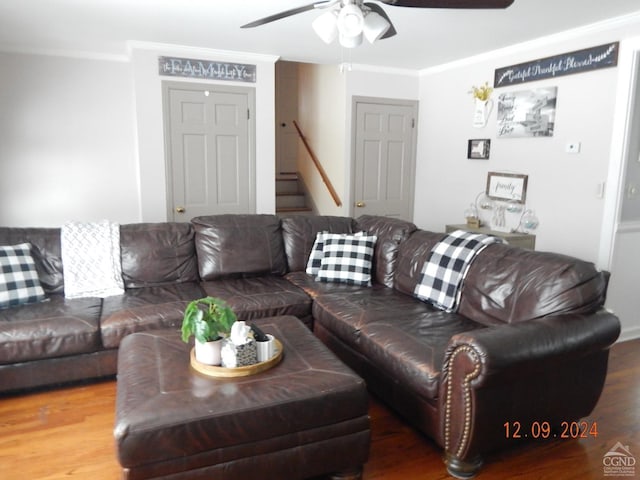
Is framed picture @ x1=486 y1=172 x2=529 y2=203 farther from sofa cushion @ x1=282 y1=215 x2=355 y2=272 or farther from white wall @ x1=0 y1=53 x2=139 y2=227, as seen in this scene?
white wall @ x1=0 y1=53 x2=139 y2=227

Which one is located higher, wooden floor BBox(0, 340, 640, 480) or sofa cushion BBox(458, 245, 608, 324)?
sofa cushion BBox(458, 245, 608, 324)

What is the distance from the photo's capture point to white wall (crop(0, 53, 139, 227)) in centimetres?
450

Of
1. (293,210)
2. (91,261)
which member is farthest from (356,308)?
(293,210)

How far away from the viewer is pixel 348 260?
3393 mm

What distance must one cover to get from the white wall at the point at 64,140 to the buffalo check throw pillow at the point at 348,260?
105 inches

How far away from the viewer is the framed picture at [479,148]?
4.40m

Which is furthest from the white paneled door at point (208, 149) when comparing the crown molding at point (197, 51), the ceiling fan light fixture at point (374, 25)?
the ceiling fan light fixture at point (374, 25)

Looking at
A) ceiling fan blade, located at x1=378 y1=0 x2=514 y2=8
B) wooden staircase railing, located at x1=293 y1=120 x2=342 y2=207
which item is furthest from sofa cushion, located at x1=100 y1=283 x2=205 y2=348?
wooden staircase railing, located at x1=293 y1=120 x2=342 y2=207

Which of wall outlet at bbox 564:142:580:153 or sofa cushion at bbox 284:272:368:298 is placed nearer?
sofa cushion at bbox 284:272:368:298

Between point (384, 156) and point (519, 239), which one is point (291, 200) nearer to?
point (384, 156)

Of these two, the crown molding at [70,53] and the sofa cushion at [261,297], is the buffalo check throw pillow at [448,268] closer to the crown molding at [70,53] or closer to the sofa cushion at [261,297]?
the sofa cushion at [261,297]

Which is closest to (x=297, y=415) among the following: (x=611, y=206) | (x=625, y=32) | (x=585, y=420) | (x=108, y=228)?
(x=585, y=420)

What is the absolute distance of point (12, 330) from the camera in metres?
2.42

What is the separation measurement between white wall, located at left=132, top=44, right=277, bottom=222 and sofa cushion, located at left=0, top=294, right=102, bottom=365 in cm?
192
